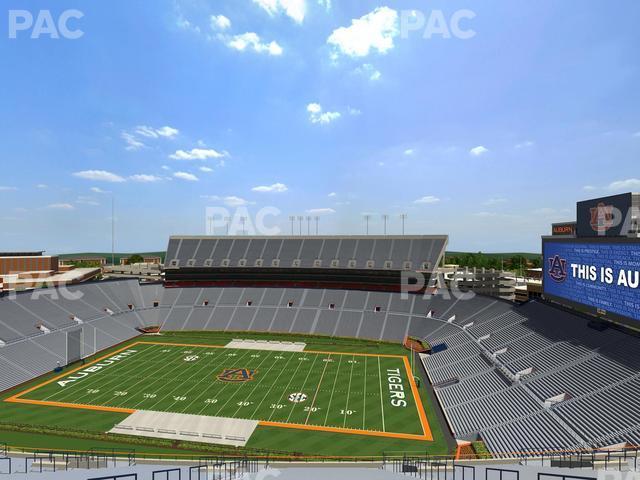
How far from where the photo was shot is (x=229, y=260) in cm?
6331

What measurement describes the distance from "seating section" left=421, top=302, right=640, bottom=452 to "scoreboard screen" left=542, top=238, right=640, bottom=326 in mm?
3161

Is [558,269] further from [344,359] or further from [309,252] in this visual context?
[309,252]

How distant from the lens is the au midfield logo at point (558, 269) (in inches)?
1233

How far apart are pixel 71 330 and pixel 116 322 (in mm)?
6846

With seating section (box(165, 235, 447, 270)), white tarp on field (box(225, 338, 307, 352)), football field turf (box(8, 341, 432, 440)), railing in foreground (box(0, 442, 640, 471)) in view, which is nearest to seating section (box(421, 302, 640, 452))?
railing in foreground (box(0, 442, 640, 471))

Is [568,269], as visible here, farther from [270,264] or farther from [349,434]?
[270,264]

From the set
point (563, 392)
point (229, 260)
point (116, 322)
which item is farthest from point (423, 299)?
point (116, 322)

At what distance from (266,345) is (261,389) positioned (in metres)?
14.6

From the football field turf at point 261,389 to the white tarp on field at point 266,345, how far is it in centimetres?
207


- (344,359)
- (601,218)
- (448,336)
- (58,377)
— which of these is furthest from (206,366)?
(601,218)

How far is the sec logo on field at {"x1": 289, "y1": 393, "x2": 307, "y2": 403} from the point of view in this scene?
30.3 meters

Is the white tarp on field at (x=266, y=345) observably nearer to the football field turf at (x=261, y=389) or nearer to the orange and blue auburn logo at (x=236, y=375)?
the football field turf at (x=261, y=389)

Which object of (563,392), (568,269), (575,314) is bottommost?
(563,392)

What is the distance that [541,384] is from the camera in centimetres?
2697
